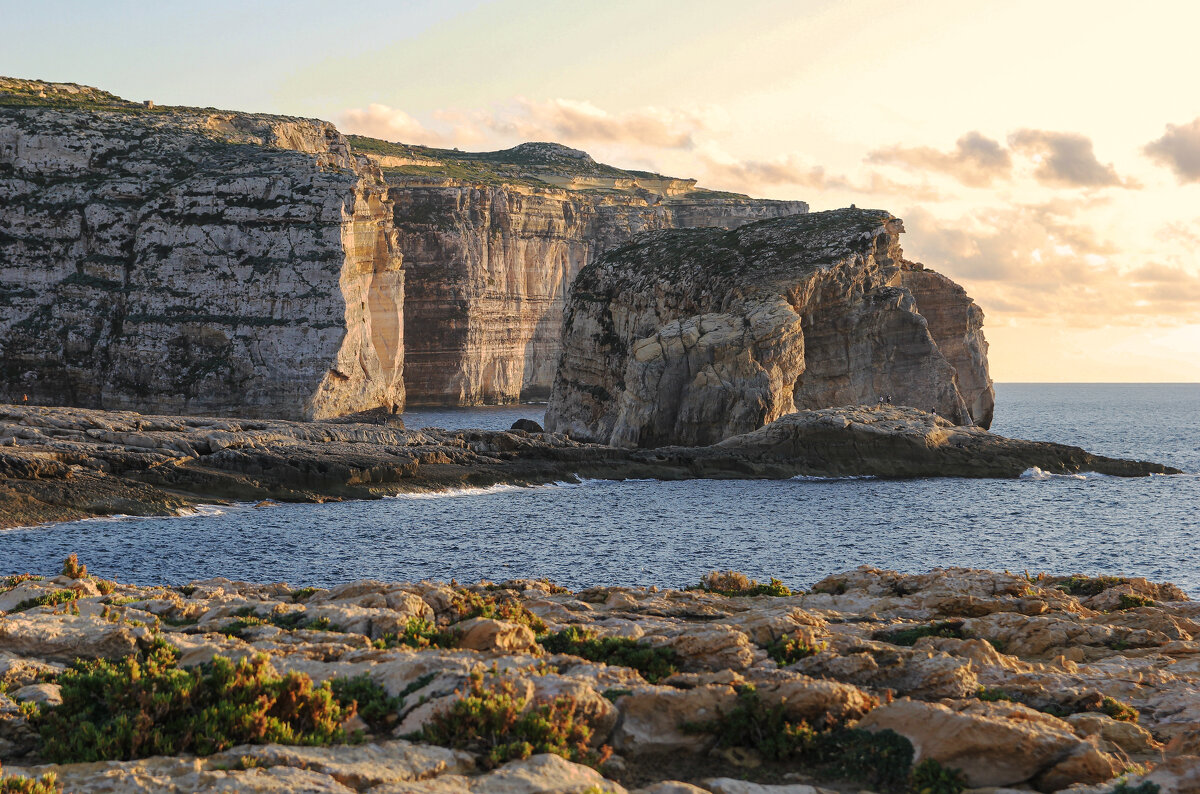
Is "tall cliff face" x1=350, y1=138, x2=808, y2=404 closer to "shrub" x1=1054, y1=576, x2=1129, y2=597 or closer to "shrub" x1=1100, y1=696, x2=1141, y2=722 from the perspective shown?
"shrub" x1=1054, y1=576, x2=1129, y2=597

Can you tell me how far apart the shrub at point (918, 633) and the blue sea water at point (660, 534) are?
56.3ft

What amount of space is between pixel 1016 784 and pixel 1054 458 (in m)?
74.1

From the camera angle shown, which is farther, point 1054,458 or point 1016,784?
point 1054,458

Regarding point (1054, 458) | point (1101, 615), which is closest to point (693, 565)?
point (1101, 615)

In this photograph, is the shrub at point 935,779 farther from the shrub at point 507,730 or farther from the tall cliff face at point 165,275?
the tall cliff face at point 165,275

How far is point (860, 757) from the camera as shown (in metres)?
12.7

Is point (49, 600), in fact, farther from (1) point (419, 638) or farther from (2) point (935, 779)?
(2) point (935, 779)

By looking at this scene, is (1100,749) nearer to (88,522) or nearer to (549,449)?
(88,522)

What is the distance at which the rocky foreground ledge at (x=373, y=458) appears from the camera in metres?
49.6

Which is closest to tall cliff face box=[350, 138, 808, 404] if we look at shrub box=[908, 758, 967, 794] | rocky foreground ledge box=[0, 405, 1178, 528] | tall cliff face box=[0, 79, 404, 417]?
tall cliff face box=[0, 79, 404, 417]

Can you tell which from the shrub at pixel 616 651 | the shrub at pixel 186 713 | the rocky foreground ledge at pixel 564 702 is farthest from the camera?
the shrub at pixel 616 651

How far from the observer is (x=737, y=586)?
26719 mm

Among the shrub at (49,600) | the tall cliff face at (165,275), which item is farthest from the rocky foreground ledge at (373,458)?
the shrub at (49,600)

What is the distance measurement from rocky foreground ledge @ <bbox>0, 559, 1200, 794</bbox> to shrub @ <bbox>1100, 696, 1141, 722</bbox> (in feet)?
0.09
